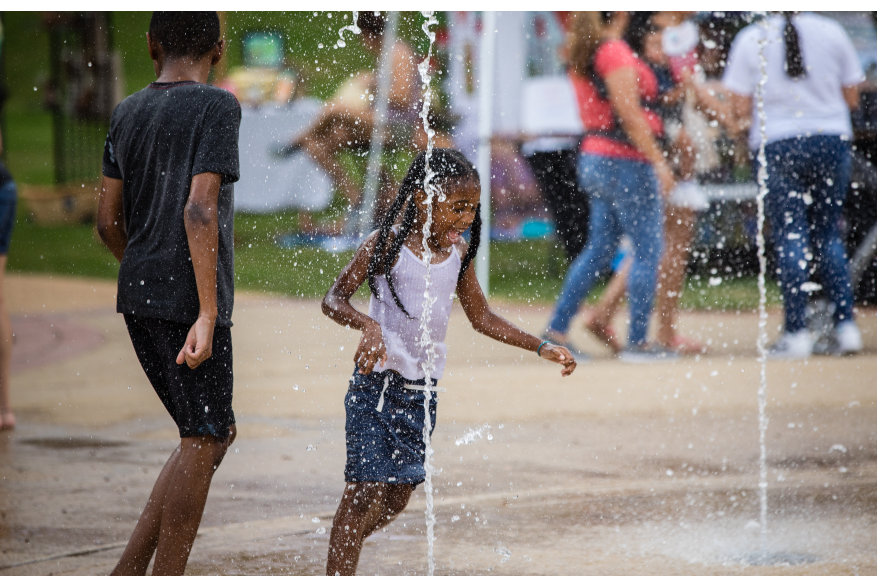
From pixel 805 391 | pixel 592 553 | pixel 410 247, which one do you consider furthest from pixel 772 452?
pixel 410 247

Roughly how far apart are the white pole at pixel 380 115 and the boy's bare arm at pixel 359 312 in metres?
3.68

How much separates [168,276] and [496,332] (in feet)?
3.02

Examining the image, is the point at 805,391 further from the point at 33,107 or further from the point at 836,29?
the point at 33,107

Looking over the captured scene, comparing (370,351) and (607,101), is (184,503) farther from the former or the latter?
(607,101)

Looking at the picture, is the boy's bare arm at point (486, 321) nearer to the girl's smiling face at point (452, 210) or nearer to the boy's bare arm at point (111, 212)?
the girl's smiling face at point (452, 210)

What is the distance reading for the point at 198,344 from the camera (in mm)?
2609

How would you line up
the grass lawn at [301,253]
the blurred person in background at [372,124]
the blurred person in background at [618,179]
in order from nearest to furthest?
1. the blurred person in background at [618,179]
2. the blurred person in background at [372,124]
3. the grass lawn at [301,253]

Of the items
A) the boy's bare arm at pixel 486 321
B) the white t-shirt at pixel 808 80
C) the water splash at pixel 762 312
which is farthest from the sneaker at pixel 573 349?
the boy's bare arm at pixel 486 321

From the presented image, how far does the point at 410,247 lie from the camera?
9.46ft

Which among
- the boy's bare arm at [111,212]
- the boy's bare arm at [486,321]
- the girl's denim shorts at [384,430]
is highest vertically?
the boy's bare arm at [111,212]

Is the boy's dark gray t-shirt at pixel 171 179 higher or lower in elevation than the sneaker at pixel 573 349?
higher

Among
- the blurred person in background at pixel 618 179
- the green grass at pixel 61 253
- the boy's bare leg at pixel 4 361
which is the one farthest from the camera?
the green grass at pixel 61 253

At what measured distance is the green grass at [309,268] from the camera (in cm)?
673

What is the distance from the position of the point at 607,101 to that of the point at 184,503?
3.95 metres
